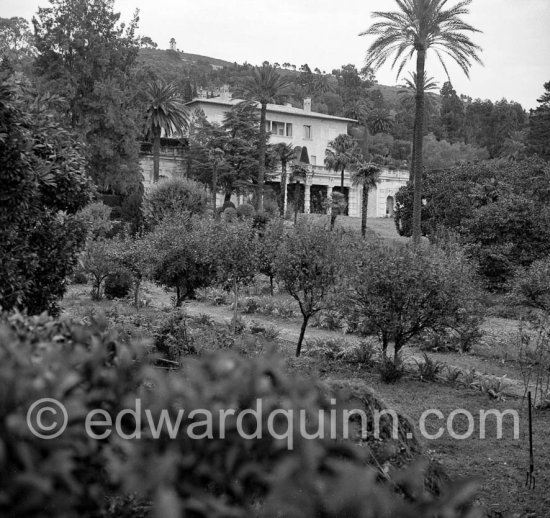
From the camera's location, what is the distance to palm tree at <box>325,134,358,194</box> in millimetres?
61625

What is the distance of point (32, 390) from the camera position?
1965 mm

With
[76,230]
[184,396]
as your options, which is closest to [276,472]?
[184,396]

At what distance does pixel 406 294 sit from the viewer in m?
11.1

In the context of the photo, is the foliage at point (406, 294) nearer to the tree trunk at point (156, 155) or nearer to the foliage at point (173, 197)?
the foliage at point (173, 197)

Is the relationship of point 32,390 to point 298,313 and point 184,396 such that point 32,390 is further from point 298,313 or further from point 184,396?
point 298,313

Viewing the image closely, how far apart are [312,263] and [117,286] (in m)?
10.8

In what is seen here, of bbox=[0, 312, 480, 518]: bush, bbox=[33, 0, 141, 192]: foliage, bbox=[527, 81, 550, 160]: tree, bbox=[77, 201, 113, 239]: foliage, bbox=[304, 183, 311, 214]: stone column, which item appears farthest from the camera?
bbox=[304, 183, 311, 214]: stone column

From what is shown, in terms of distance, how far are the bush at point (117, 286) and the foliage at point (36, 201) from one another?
11.9m

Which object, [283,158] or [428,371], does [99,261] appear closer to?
[428,371]

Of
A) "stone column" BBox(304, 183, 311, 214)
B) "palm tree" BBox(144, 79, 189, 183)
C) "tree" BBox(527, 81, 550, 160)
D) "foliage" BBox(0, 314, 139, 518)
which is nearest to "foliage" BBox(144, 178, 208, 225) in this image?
"palm tree" BBox(144, 79, 189, 183)

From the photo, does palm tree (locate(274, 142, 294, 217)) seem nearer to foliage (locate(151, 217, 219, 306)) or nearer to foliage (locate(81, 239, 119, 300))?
foliage (locate(81, 239, 119, 300))

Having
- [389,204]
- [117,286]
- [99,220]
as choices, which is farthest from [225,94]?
[117,286]

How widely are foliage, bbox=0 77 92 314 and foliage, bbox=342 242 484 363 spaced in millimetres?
4898

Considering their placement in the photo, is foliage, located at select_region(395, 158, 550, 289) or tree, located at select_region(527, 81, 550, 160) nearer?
foliage, located at select_region(395, 158, 550, 289)
